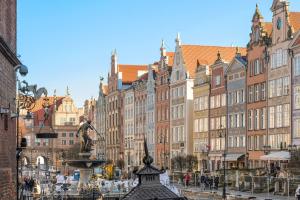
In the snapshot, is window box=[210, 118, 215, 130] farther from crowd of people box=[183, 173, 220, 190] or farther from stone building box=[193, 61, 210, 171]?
crowd of people box=[183, 173, 220, 190]

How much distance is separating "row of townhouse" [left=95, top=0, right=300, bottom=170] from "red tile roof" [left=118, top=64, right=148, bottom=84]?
152 centimetres

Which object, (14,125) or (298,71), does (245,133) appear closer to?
(298,71)

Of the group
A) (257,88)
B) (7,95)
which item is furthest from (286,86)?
(7,95)

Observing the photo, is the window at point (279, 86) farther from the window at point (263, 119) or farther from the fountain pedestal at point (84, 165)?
the fountain pedestal at point (84, 165)

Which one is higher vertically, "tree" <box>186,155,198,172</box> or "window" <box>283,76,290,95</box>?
"window" <box>283,76,290,95</box>

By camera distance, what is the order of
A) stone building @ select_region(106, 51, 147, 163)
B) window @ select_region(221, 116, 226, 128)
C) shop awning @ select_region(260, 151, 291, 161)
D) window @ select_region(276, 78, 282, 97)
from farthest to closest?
stone building @ select_region(106, 51, 147, 163) → window @ select_region(221, 116, 226, 128) → window @ select_region(276, 78, 282, 97) → shop awning @ select_region(260, 151, 291, 161)

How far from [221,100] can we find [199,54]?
442 inches

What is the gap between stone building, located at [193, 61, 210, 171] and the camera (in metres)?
73.9

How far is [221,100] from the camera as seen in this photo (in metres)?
70.7

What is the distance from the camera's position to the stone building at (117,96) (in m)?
108

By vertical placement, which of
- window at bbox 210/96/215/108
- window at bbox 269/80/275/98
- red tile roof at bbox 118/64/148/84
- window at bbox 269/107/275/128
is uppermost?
red tile roof at bbox 118/64/148/84

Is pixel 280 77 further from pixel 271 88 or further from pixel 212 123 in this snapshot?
pixel 212 123

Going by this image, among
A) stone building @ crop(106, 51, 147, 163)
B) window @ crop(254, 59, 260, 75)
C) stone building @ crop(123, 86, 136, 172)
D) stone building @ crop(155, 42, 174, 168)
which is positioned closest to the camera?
window @ crop(254, 59, 260, 75)

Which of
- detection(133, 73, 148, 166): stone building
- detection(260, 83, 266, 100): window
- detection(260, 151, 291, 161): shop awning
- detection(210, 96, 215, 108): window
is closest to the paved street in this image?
detection(260, 151, 291, 161): shop awning
